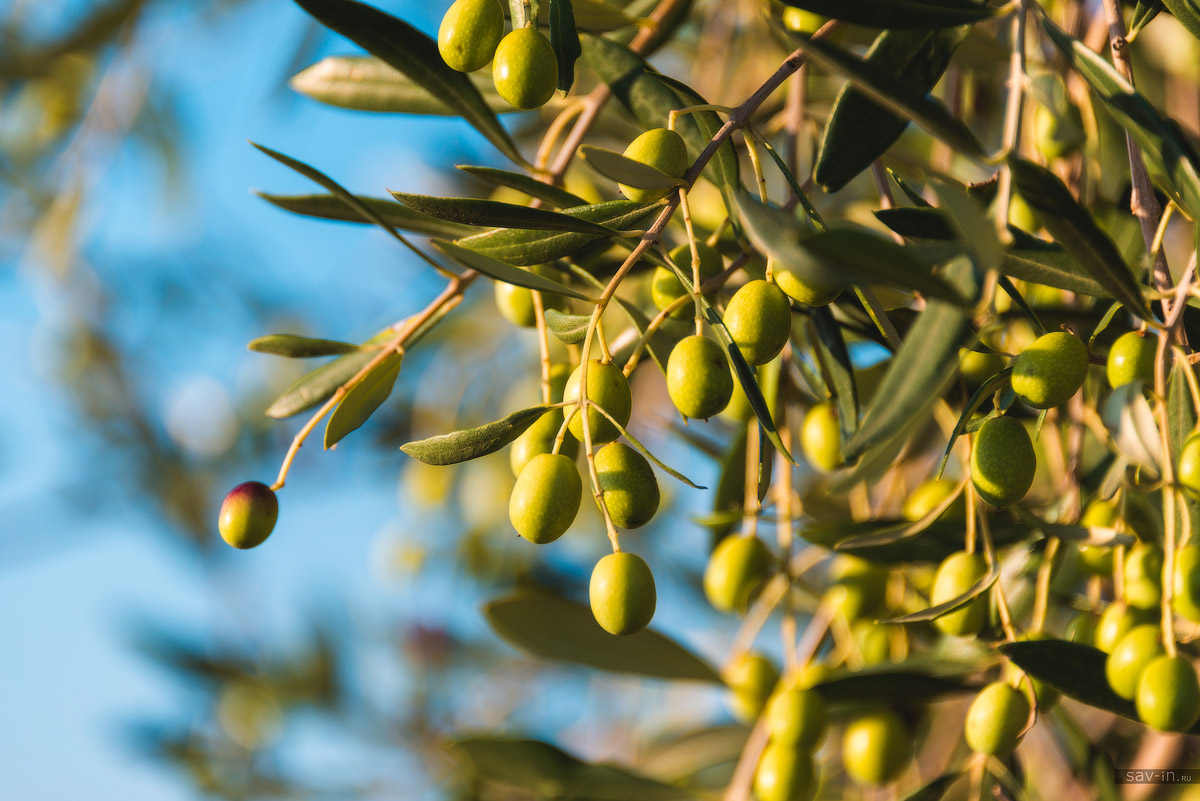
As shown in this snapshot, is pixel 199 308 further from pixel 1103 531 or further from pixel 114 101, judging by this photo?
pixel 1103 531

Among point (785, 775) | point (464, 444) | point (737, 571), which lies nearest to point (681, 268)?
A: point (464, 444)

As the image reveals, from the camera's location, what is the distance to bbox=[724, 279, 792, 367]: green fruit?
2.01 feet

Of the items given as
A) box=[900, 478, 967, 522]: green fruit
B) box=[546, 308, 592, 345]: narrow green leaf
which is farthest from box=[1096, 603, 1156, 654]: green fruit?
box=[546, 308, 592, 345]: narrow green leaf

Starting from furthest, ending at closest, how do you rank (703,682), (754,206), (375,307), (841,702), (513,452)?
(375,307) < (703,682) < (841,702) < (513,452) < (754,206)

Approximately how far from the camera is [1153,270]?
2.22 ft

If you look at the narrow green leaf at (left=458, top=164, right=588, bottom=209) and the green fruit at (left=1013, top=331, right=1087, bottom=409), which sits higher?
the narrow green leaf at (left=458, top=164, right=588, bottom=209)

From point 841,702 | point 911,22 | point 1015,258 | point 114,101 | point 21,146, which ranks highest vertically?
point 21,146

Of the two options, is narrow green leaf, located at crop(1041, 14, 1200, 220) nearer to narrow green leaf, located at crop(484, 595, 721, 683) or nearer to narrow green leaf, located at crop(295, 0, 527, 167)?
narrow green leaf, located at crop(295, 0, 527, 167)

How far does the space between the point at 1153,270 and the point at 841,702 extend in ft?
1.79

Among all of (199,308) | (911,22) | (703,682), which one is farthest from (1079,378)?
(199,308)

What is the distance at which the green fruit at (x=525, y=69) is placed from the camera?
64 cm

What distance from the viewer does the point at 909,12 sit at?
610mm

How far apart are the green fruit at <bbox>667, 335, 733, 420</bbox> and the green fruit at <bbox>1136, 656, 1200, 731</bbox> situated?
39 cm

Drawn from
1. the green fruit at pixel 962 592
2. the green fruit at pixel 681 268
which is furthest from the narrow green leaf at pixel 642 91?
the green fruit at pixel 962 592
